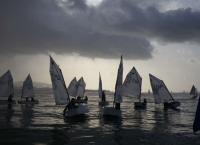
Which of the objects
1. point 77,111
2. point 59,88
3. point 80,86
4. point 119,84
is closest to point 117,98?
point 119,84

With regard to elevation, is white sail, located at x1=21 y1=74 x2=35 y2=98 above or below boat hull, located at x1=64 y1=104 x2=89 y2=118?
above

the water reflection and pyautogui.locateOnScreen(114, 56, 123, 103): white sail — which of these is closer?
the water reflection

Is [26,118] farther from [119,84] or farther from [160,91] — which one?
[160,91]

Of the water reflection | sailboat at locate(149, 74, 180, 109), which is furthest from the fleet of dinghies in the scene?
the water reflection

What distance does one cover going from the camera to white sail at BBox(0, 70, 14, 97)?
255ft

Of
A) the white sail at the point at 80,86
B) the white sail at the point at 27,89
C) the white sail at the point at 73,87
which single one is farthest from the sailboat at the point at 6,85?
the white sail at the point at 80,86

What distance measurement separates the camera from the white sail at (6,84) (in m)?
77.9

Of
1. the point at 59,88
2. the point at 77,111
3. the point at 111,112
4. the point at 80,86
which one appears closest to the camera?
the point at 77,111

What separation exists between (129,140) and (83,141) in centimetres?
398

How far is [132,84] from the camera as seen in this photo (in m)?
72.1

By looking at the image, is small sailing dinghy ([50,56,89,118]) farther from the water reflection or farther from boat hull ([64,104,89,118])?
the water reflection

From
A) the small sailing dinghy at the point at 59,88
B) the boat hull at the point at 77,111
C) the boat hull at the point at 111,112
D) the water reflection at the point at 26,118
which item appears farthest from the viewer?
the small sailing dinghy at the point at 59,88

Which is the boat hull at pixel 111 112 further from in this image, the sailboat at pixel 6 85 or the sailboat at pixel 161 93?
the sailboat at pixel 6 85

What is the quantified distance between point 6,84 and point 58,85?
34.6 m
